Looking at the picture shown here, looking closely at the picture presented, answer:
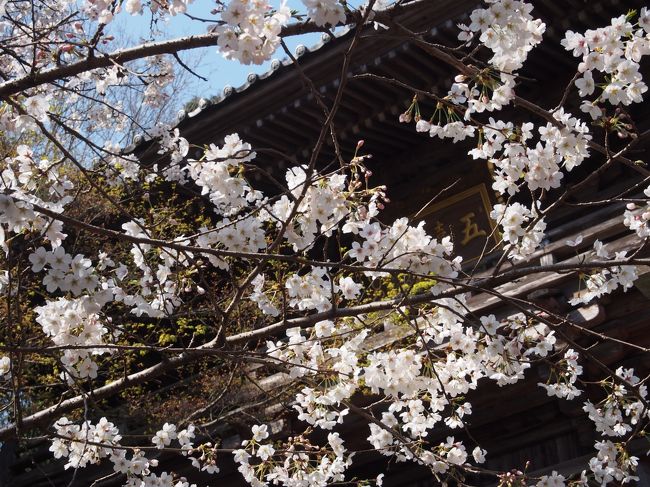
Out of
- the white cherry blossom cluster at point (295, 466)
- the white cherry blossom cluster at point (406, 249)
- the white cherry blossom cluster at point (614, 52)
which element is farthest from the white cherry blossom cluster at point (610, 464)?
the white cherry blossom cluster at point (614, 52)

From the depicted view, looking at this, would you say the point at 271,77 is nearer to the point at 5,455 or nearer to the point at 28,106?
the point at 28,106

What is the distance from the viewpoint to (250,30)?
2.97 meters

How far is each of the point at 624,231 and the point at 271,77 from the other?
296 centimetres

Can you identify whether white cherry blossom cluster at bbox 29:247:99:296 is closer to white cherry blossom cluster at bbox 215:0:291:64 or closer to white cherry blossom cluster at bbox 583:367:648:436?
white cherry blossom cluster at bbox 215:0:291:64

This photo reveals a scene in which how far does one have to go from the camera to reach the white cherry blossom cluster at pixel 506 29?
3.31 metres

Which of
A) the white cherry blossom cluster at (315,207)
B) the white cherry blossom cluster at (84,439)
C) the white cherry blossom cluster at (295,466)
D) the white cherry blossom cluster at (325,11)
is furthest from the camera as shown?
the white cherry blossom cluster at (295,466)

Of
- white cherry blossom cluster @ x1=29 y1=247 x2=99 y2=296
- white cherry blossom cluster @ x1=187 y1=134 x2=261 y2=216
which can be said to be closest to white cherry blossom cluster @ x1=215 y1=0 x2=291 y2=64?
white cherry blossom cluster @ x1=187 y1=134 x2=261 y2=216

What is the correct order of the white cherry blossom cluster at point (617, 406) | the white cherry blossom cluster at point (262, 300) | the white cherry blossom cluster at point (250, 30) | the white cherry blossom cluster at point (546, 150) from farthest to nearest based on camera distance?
the white cherry blossom cluster at point (617, 406)
the white cherry blossom cluster at point (262, 300)
the white cherry blossom cluster at point (546, 150)
the white cherry blossom cluster at point (250, 30)

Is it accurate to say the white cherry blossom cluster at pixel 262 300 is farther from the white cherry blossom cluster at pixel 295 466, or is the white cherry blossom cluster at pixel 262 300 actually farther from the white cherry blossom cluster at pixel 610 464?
the white cherry blossom cluster at pixel 610 464

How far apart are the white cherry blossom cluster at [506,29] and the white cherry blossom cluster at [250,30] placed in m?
0.80

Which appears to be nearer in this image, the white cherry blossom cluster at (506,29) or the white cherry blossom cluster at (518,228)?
the white cherry blossom cluster at (506,29)

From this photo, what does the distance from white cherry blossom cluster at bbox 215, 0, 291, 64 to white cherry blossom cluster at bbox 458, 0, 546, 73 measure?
0.80 m

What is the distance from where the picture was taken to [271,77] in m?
7.02

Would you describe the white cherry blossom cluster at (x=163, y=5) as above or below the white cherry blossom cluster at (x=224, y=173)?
above
